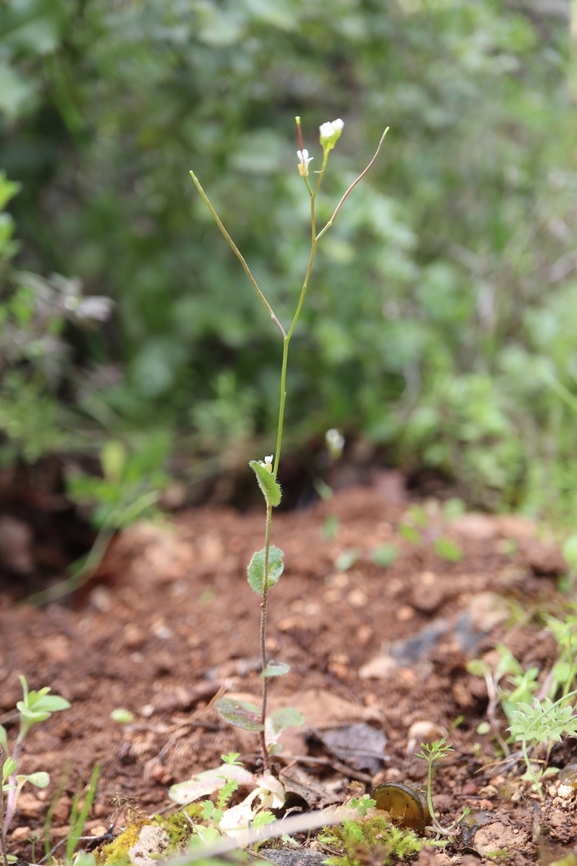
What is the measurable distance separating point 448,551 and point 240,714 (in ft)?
2.57

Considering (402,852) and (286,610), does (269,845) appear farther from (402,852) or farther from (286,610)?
(286,610)

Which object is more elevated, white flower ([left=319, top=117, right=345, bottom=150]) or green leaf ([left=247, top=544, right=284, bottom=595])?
white flower ([left=319, top=117, right=345, bottom=150])

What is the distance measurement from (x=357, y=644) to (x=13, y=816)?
0.70 metres

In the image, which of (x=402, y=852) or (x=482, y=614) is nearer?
(x=402, y=852)

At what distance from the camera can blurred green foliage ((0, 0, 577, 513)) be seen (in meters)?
2.10

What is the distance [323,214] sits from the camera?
2.11m

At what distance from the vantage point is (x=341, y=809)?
95 centimetres

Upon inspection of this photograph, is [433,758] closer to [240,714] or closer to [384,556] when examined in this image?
[240,714]

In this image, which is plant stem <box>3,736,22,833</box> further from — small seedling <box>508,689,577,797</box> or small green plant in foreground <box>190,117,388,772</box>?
small seedling <box>508,689,577,797</box>

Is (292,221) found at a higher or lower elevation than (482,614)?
higher

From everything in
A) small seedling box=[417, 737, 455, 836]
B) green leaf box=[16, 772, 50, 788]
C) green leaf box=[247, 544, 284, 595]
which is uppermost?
green leaf box=[247, 544, 284, 595]

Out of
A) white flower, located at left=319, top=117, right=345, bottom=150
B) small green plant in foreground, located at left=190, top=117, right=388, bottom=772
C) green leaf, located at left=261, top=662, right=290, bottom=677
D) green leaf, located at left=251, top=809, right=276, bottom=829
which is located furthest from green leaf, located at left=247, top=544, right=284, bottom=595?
white flower, located at left=319, top=117, right=345, bottom=150

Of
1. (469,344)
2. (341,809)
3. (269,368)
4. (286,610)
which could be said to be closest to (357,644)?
(286,610)

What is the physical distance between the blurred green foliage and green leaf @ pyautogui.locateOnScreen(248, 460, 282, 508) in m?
1.25
